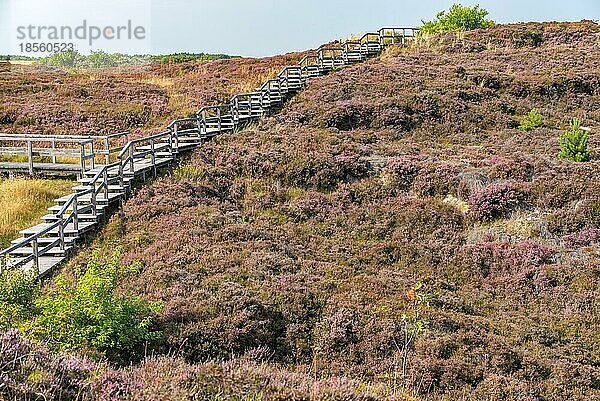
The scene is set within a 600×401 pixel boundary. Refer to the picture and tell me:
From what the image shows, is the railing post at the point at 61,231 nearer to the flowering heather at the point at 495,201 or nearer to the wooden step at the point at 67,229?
the wooden step at the point at 67,229

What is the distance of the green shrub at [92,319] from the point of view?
8719mm

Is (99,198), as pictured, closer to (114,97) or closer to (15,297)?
(15,297)

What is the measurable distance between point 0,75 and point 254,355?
32.7 meters

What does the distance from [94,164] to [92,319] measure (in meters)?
12.1

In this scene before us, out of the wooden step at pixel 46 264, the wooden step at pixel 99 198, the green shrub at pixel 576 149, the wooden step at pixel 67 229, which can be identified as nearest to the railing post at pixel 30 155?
the wooden step at pixel 99 198

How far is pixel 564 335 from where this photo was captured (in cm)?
1135

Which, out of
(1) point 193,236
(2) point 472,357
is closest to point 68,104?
(1) point 193,236

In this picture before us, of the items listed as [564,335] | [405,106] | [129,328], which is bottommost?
[564,335]

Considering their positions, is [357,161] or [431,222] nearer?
[431,222]

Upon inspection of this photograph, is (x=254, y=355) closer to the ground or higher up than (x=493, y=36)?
closer to the ground

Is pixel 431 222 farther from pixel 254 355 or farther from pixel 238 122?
pixel 238 122

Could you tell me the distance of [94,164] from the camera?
20141 mm

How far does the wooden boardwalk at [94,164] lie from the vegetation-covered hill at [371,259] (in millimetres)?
698

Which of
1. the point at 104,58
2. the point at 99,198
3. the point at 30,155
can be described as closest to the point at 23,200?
the point at 99,198
